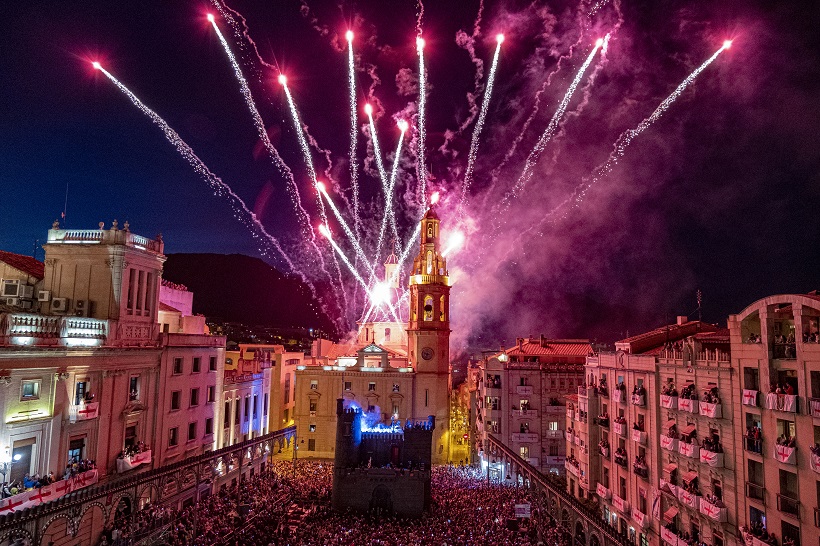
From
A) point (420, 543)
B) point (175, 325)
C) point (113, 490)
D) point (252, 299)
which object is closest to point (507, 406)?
point (420, 543)

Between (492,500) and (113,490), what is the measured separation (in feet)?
81.5

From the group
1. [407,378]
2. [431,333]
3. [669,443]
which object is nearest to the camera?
[669,443]

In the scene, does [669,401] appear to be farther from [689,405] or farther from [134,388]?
[134,388]

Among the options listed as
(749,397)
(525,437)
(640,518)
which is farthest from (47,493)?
(525,437)

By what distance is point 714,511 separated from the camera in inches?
1053

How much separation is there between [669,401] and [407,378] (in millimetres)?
36284

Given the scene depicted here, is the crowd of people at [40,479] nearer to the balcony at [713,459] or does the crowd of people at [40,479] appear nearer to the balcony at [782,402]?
the balcony at [713,459]

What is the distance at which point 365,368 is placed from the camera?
64.8 metres

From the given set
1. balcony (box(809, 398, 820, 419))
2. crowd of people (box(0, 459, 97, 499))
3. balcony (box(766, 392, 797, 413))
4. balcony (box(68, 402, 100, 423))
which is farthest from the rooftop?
balcony (box(809, 398, 820, 419))

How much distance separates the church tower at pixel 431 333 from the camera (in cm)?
6400

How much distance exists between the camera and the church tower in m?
64.0

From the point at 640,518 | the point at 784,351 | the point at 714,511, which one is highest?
the point at 784,351

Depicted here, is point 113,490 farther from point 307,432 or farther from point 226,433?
point 307,432

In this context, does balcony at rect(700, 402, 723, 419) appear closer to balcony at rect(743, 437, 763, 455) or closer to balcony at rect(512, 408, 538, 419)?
balcony at rect(743, 437, 763, 455)
